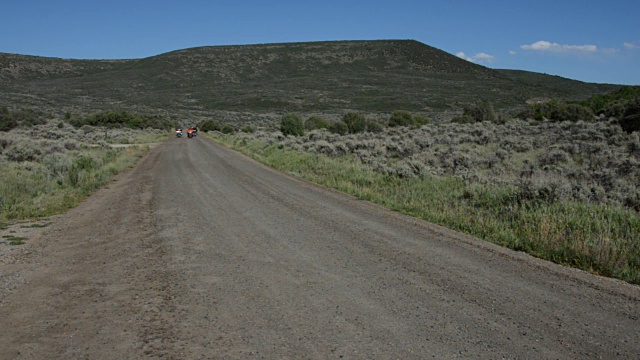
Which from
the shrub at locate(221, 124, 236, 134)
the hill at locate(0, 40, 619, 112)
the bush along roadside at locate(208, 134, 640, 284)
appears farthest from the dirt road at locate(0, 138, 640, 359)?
the hill at locate(0, 40, 619, 112)

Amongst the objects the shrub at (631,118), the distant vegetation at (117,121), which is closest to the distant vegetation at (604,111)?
the shrub at (631,118)

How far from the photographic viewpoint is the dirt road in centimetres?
442

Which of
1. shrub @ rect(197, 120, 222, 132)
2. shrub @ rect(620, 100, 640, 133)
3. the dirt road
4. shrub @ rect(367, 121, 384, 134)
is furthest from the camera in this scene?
shrub @ rect(197, 120, 222, 132)

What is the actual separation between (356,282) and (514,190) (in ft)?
24.9

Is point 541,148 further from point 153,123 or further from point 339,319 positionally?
point 153,123

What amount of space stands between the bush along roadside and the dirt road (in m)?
0.59

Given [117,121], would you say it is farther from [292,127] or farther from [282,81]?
[282,81]

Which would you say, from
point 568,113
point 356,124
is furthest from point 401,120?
point 568,113

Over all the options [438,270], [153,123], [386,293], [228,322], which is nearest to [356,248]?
[438,270]

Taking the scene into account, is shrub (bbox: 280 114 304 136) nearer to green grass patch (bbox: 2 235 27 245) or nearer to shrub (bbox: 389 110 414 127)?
shrub (bbox: 389 110 414 127)

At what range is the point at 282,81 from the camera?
140 metres

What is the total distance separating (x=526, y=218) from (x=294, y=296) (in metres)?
6.17

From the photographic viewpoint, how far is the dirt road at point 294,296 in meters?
4.42

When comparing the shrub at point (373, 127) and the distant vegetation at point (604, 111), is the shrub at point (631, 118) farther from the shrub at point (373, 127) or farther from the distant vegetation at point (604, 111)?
the shrub at point (373, 127)
